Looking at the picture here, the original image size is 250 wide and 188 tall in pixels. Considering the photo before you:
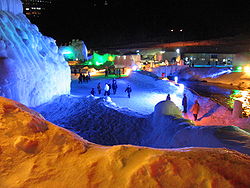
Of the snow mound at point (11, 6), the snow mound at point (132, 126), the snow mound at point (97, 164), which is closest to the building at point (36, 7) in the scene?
the snow mound at point (11, 6)

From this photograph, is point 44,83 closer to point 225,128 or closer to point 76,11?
point 225,128

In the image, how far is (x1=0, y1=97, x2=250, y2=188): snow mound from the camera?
204 centimetres

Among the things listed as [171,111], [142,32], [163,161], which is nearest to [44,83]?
[171,111]

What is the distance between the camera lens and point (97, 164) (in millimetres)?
2324

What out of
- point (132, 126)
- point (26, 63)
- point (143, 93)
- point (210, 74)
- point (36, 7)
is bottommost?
point (132, 126)

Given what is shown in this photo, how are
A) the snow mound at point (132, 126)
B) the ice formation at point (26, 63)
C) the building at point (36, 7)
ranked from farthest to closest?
the building at point (36, 7)
the ice formation at point (26, 63)
the snow mound at point (132, 126)

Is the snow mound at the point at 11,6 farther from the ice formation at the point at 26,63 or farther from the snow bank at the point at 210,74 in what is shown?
the snow bank at the point at 210,74

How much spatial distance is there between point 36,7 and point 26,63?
232 feet

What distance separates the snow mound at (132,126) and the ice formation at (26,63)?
108cm

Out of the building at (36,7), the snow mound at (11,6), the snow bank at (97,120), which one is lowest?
the snow bank at (97,120)

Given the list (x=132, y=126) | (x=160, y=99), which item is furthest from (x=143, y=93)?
(x=132, y=126)

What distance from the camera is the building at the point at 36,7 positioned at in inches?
2753

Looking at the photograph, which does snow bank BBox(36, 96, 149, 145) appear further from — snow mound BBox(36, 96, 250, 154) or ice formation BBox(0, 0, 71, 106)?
ice formation BBox(0, 0, 71, 106)

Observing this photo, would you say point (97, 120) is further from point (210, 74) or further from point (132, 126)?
point (210, 74)
